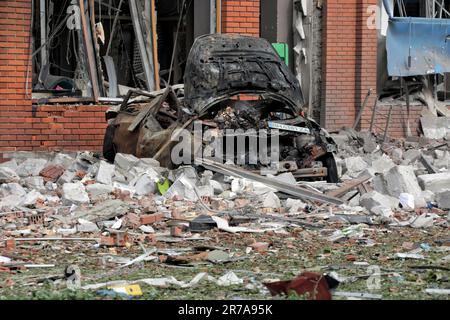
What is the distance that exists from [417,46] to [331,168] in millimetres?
5819

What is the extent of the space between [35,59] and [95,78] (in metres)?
0.94

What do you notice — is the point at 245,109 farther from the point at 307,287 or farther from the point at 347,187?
the point at 307,287

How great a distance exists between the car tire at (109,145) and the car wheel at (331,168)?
10.6 feet

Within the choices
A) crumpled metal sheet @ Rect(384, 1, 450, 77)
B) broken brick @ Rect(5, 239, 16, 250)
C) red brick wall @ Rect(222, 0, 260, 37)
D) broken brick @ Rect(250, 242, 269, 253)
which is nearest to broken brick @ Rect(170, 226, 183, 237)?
broken brick @ Rect(250, 242, 269, 253)

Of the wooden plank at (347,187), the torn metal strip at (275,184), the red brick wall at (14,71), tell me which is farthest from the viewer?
the red brick wall at (14,71)

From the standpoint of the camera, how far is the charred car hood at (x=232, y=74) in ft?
35.9

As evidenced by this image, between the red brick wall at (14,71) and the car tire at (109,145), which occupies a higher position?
the red brick wall at (14,71)

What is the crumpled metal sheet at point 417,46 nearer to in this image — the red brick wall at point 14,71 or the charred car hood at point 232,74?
the charred car hood at point 232,74

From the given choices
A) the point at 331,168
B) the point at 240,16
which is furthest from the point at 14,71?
the point at 331,168

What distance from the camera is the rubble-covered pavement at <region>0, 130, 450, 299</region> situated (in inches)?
254

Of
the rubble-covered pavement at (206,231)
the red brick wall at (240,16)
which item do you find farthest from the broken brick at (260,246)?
the red brick wall at (240,16)

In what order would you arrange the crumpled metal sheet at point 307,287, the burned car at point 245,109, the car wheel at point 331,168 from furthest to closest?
the car wheel at point 331,168 → the burned car at point 245,109 → the crumpled metal sheet at point 307,287

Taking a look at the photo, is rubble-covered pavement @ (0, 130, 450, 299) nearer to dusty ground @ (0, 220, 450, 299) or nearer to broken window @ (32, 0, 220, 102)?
dusty ground @ (0, 220, 450, 299)

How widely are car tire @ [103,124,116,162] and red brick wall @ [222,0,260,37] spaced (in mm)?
2687
